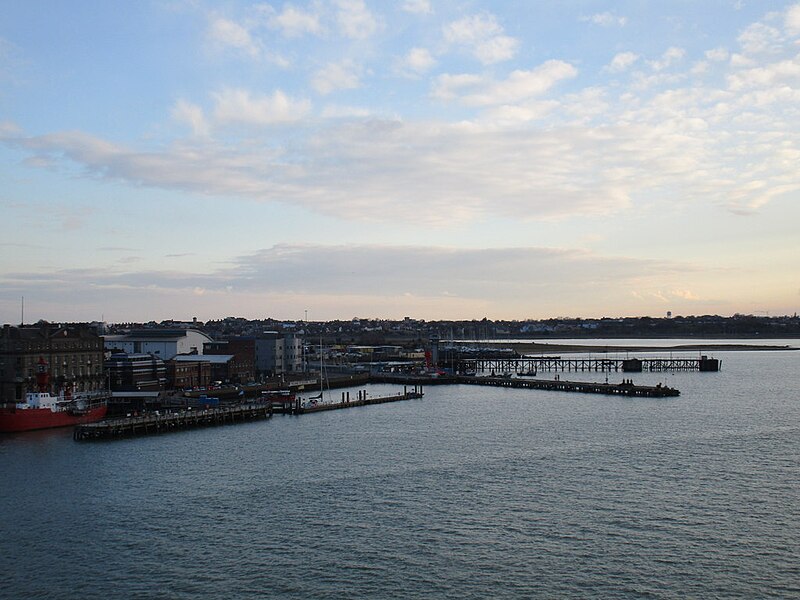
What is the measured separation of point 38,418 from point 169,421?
28.5 ft

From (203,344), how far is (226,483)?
213ft

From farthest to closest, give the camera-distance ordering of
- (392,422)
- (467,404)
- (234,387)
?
(234,387) → (467,404) → (392,422)

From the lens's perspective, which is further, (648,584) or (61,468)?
(61,468)

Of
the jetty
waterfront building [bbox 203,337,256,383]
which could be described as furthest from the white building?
the jetty

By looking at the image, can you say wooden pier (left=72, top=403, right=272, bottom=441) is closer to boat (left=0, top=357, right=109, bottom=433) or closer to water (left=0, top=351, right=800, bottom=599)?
water (left=0, top=351, right=800, bottom=599)

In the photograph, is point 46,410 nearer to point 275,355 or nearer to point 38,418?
point 38,418

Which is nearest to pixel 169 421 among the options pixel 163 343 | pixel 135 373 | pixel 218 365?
pixel 135 373

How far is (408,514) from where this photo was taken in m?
28.8

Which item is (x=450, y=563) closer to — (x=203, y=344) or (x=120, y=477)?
(x=120, y=477)

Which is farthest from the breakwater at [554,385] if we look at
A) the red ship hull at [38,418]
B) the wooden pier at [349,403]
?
the red ship hull at [38,418]

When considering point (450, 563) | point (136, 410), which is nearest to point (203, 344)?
point (136, 410)

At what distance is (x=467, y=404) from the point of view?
71.0 metres

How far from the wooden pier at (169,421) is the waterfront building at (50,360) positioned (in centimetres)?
964

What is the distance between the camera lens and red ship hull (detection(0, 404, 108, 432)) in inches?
1998
